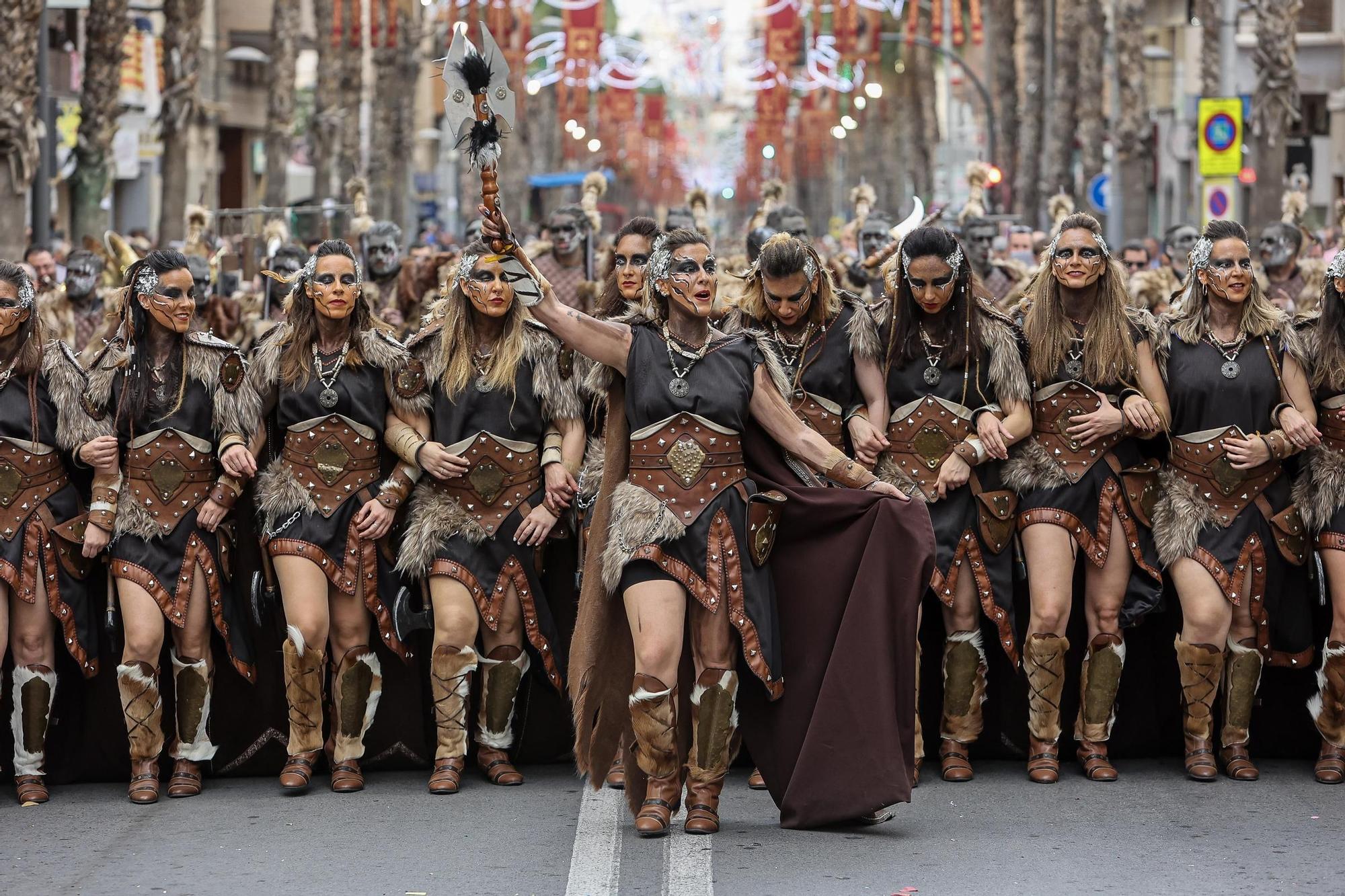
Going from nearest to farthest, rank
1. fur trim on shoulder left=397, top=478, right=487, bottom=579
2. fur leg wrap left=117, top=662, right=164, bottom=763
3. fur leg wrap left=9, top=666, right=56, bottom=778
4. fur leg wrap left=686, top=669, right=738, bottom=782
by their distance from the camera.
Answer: fur leg wrap left=686, top=669, right=738, bottom=782 < fur leg wrap left=117, top=662, right=164, bottom=763 < fur leg wrap left=9, top=666, right=56, bottom=778 < fur trim on shoulder left=397, top=478, right=487, bottom=579

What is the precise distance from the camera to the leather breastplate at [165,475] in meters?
8.48

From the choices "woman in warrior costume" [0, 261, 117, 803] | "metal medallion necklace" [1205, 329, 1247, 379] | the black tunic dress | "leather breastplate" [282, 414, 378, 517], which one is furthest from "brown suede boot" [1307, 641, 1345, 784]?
"woman in warrior costume" [0, 261, 117, 803]

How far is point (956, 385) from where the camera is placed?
8.79m

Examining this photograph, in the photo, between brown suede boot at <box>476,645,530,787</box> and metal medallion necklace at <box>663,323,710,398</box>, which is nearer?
metal medallion necklace at <box>663,323,710,398</box>

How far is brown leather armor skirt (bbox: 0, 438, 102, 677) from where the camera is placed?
841cm

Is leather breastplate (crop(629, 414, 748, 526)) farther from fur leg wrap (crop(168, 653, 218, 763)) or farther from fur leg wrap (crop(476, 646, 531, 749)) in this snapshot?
fur leg wrap (crop(168, 653, 218, 763))

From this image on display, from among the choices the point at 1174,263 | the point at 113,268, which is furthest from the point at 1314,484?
the point at 113,268

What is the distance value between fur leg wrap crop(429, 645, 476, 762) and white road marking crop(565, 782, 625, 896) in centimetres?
56

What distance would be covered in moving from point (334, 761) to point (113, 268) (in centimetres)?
1061

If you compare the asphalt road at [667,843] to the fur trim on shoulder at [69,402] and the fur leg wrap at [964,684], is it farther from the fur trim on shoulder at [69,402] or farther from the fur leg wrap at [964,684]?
the fur trim on shoulder at [69,402]

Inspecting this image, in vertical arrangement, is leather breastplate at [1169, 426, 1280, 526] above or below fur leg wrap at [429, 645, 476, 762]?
above

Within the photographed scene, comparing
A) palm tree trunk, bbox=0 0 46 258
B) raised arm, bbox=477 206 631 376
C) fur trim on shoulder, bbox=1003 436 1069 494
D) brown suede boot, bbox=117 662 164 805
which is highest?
palm tree trunk, bbox=0 0 46 258

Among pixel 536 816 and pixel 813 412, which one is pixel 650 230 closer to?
pixel 813 412

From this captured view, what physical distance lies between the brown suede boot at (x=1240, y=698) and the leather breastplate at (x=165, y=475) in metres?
4.20
